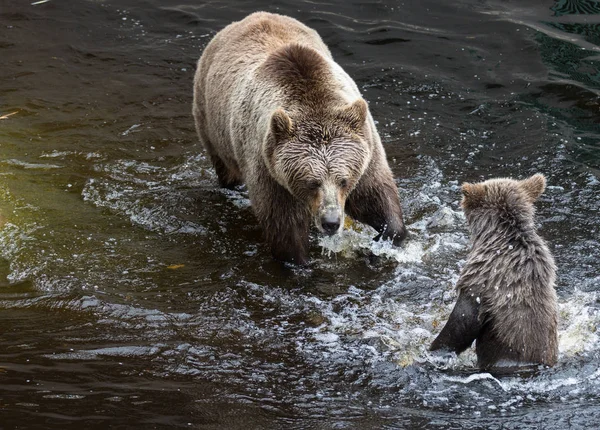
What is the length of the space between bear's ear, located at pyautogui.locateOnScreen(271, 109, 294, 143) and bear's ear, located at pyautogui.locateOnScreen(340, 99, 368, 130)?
20.1 inches

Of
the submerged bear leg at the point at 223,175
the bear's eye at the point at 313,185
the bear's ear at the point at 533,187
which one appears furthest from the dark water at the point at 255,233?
the bear's ear at the point at 533,187

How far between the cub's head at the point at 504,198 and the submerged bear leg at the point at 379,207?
182 cm

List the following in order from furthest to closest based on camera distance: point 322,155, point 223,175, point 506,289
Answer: point 223,175
point 322,155
point 506,289

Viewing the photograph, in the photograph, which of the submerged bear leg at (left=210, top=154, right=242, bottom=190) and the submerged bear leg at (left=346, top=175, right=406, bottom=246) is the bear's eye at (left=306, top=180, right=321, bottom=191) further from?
the submerged bear leg at (left=210, top=154, right=242, bottom=190)

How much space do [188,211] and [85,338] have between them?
3371 millimetres

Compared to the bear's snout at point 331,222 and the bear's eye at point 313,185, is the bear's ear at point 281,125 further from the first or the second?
the bear's snout at point 331,222

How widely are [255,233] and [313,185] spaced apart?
85.8 inches

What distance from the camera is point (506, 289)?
618 cm

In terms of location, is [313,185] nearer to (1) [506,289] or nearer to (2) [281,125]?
(2) [281,125]

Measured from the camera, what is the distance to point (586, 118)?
1168 centimetres

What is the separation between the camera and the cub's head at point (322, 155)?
298 inches

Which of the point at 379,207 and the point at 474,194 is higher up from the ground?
the point at 474,194

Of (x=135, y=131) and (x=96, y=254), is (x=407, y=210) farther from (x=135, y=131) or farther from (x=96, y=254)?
(x=135, y=131)

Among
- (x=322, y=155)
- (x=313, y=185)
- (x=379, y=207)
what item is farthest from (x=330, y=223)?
(x=379, y=207)
